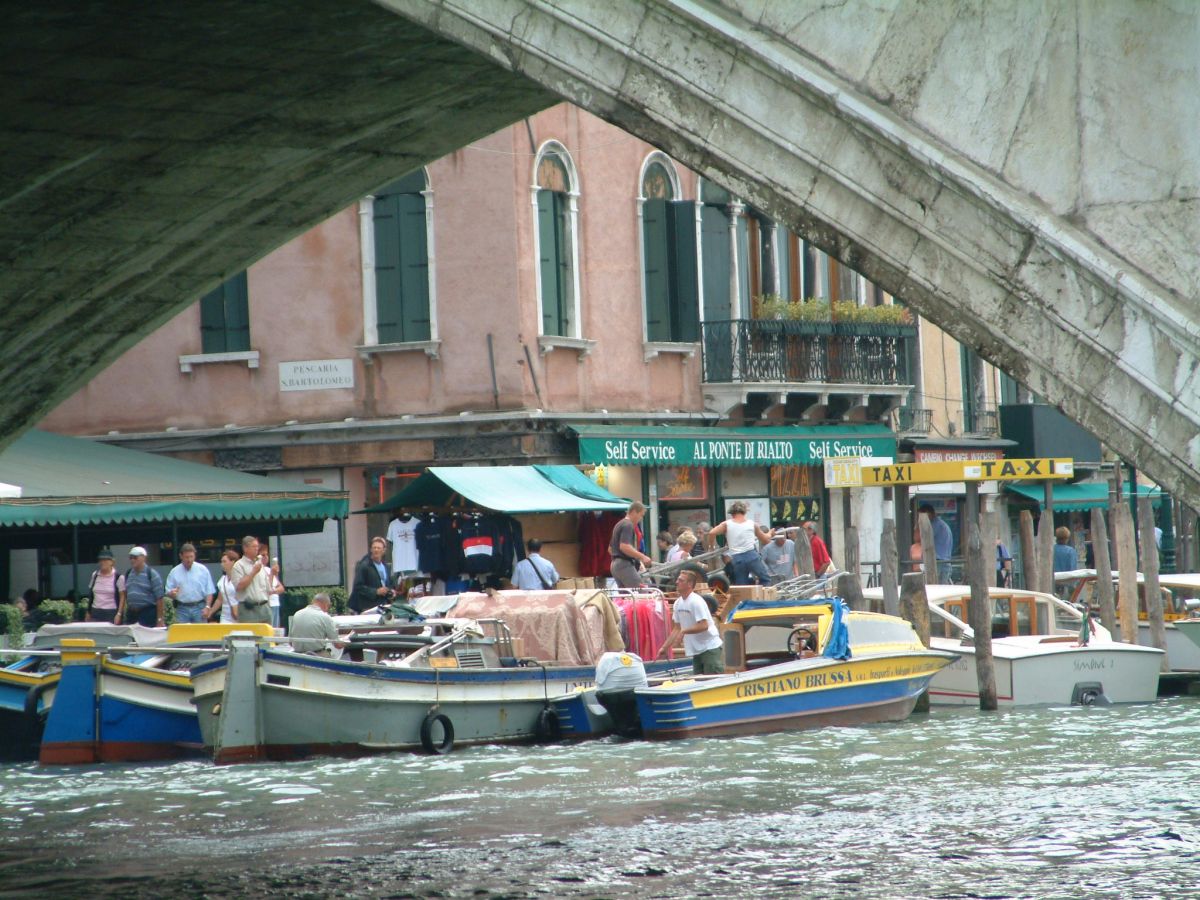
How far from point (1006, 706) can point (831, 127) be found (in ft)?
48.2

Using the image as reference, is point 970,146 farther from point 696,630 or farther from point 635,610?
point 635,610

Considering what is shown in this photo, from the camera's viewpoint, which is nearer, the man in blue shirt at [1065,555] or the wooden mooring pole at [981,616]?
the wooden mooring pole at [981,616]

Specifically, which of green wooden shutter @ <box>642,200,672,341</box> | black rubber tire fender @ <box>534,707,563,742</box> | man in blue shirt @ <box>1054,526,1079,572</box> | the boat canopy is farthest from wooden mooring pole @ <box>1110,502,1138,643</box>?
black rubber tire fender @ <box>534,707,563,742</box>

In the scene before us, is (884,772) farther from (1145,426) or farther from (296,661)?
(1145,426)

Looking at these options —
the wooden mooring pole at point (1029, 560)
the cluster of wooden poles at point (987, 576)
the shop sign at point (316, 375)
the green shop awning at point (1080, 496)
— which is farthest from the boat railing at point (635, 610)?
the green shop awning at point (1080, 496)

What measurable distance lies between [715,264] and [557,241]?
2775 mm

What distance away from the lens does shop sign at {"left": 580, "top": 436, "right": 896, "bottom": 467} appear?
81.0 ft

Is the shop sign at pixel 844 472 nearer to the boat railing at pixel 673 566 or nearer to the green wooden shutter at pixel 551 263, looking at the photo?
the boat railing at pixel 673 566

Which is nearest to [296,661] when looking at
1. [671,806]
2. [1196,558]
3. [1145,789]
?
[671,806]

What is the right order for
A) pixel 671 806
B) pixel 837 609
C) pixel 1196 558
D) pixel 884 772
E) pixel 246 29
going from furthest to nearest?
pixel 1196 558, pixel 837 609, pixel 884 772, pixel 671 806, pixel 246 29

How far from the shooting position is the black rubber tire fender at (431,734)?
666 inches

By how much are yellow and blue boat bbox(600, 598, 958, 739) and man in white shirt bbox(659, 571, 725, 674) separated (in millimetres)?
582

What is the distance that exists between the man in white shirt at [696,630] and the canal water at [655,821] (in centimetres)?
119

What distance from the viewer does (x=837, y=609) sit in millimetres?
18594
